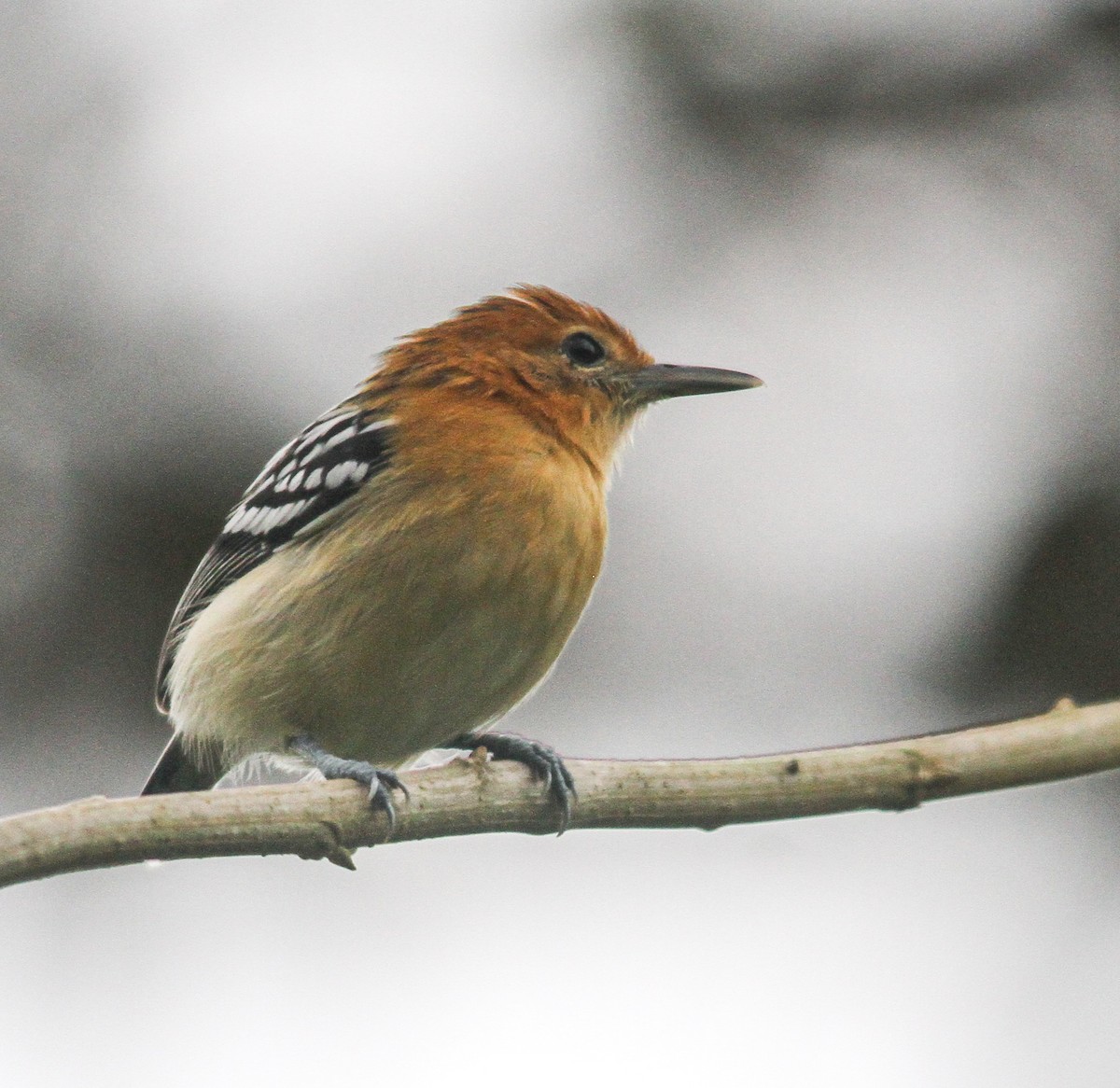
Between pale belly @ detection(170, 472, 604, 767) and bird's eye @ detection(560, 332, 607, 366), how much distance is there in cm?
104

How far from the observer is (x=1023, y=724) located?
4203 mm

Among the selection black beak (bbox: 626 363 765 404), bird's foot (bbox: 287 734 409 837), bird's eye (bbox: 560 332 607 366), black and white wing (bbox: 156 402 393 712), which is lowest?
bird's foot (bbox: 287 734 409 837)

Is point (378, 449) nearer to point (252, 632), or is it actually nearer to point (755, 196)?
point (252, 632)

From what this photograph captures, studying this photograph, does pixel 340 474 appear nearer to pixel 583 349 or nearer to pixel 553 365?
pixel 553 365

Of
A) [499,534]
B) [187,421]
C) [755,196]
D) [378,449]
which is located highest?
[755,196]

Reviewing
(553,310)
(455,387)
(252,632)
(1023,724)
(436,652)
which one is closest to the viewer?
(1023,724)

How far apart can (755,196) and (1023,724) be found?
26.7ft

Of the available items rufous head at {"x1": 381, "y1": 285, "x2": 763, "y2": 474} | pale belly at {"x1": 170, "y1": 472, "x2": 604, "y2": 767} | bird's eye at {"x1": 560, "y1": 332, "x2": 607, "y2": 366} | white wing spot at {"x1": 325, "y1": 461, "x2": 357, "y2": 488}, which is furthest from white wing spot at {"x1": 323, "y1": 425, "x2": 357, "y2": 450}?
bird's eye at {"x1": 560, "y1": 332, "x2": 607, "y2": 366}

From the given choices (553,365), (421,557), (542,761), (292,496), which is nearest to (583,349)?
(553,365)

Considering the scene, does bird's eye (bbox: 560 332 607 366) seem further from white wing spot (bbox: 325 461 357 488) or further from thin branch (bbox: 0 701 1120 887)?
thin branch (bbox: 0 701 1120 887)

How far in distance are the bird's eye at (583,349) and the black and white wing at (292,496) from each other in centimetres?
96

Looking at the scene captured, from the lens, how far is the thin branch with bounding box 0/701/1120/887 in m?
3.78

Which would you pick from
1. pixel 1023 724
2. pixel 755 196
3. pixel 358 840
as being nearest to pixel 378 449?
pixel 358 840

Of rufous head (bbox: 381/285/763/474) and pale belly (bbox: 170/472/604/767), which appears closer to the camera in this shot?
pale belly (bbox: 170/472/604/767)
